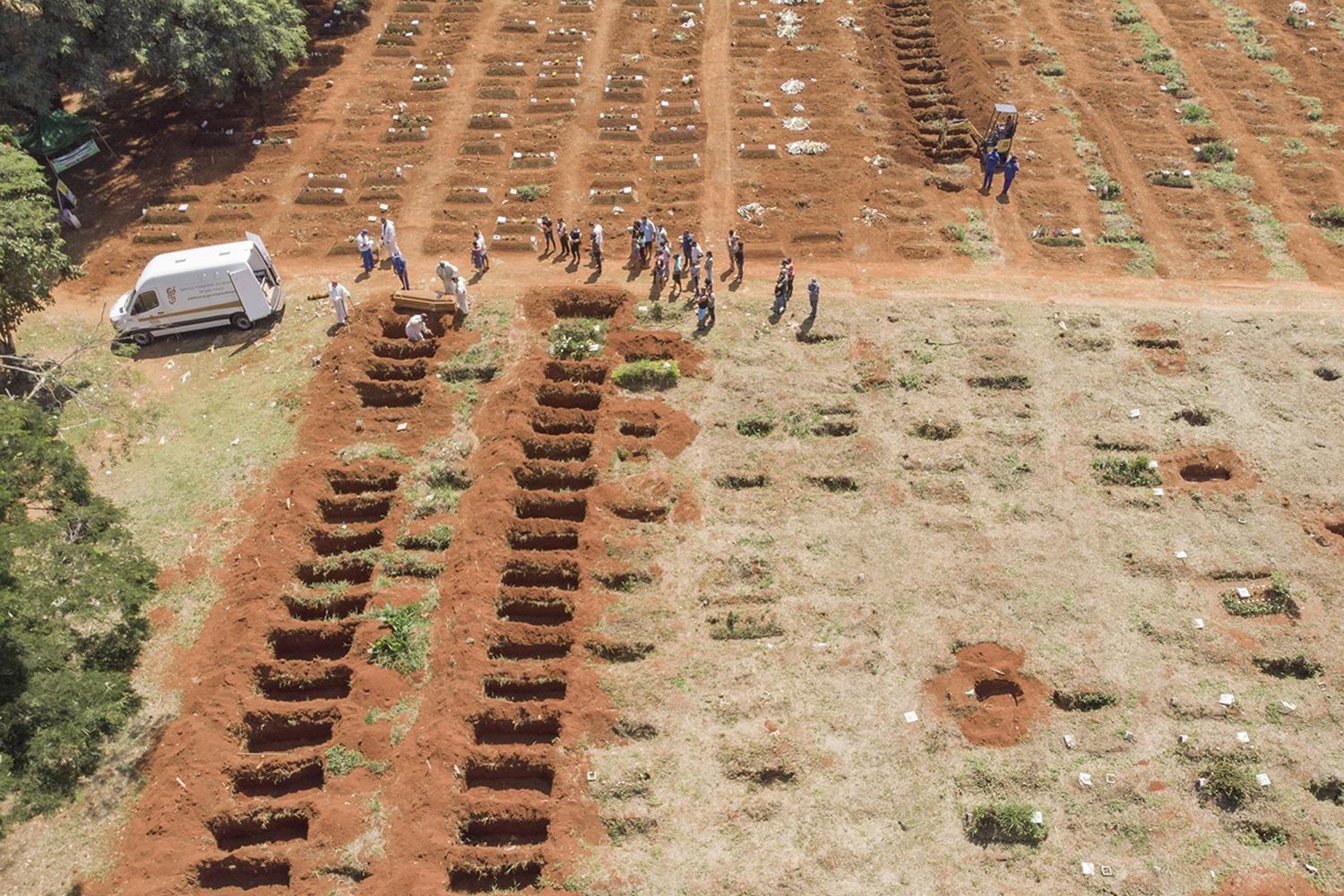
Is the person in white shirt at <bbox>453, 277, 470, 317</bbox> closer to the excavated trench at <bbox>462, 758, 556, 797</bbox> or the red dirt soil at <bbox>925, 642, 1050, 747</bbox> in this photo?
the excavated trench at <bbox>462, 758, 556, 797</bbox>

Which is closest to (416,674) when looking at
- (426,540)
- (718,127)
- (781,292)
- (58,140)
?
(426,540)

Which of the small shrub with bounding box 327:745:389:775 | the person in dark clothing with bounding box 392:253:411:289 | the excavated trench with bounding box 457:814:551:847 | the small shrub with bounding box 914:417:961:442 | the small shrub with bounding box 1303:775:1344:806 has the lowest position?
the excavated trench with bounding box 457:814:551:847

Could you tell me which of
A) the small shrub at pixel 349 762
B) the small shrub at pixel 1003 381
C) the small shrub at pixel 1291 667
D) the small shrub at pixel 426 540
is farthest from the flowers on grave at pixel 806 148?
the small shrub at pixel 349 762

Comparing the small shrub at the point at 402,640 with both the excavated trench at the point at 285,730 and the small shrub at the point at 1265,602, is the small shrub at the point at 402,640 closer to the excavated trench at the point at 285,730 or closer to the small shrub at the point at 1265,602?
the excavated trench at the point at 285,730

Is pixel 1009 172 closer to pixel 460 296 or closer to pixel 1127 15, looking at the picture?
pixel 1127 15

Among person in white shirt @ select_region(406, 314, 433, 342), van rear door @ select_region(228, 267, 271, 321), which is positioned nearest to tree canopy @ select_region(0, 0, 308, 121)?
van rear door @ select_region(228, 267, 271, 321)

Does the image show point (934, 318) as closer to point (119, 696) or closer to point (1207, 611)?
point (1207, 611)

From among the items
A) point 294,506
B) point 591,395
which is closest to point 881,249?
point 591,395
